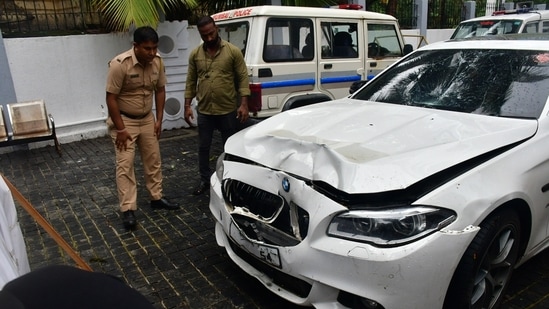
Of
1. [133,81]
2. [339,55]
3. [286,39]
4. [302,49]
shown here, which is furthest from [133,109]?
[339,55]

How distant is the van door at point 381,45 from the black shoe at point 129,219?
4.05m

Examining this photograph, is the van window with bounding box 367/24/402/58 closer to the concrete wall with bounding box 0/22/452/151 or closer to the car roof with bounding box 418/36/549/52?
the car roof with bounding box 418/36/549/52

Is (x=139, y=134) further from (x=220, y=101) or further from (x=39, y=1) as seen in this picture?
(x=39, y=1)

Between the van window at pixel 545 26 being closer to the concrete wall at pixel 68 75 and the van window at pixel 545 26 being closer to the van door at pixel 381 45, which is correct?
the van door at pixel 381 45

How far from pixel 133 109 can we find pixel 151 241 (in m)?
1.25

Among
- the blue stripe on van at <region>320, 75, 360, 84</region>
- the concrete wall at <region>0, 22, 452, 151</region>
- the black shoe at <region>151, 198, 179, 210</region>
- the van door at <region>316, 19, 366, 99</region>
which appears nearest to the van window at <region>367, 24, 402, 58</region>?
the van door at <region>316, 19, 366, 99</region>

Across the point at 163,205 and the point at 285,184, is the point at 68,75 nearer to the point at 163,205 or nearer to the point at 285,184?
the point at 163,205

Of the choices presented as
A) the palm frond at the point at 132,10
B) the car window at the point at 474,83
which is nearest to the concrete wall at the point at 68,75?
the palm frond at the point at 132,10

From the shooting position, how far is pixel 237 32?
222 inches

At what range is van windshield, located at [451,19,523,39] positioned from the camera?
395 inches

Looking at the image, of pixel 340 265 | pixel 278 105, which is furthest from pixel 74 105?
pixel 340 265

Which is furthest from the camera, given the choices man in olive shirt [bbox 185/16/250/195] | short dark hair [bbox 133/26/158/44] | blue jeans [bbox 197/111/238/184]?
blue jeans [bbox 197/111/238/184]

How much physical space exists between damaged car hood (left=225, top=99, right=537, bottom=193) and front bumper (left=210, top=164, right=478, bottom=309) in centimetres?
17

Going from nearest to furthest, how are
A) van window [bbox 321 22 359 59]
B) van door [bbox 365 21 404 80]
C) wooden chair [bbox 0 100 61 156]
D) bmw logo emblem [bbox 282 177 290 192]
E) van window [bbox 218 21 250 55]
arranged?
bmw logo emblem [bbox 282 177 290 192] → van window [bbox 218 21 250 55] → van window [bbox 321 22 359 59] → van door [bbox 365 21 404 80] → wooden chair [bbox 0 100 61 156]
